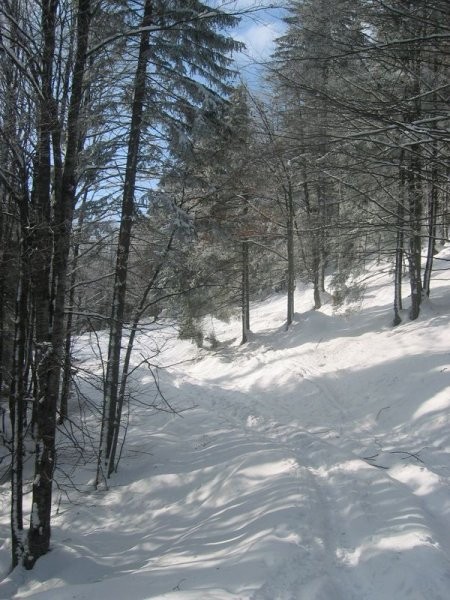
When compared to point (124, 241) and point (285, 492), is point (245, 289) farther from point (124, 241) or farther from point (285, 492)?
point (285, 492)

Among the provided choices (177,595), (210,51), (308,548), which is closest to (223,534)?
(308,548)

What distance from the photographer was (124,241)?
8.66 m

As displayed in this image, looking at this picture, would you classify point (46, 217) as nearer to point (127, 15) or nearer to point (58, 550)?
point (127, 15)

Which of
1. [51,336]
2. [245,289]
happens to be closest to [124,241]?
[51,336]

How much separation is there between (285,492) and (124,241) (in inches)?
214

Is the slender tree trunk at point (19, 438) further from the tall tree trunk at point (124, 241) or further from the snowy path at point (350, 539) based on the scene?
the snowy path at point (350, 539)

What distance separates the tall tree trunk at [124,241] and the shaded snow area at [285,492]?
885mm

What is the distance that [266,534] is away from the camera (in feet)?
16.5

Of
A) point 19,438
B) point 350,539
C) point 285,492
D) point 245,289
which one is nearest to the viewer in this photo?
point 350,539

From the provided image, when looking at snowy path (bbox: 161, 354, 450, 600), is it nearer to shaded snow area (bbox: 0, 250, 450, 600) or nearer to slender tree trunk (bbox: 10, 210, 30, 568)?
shaded snow area (bbox: 0, 250, 450, 600)

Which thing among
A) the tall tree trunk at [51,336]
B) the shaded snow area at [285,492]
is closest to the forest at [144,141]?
the tall tree trunk at [51,336]

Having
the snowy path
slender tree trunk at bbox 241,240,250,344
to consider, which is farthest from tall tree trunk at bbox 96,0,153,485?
slender tree trunk at bbox 241,240,250,344

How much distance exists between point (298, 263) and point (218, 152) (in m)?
13.5

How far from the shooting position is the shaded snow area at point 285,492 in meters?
4.34
